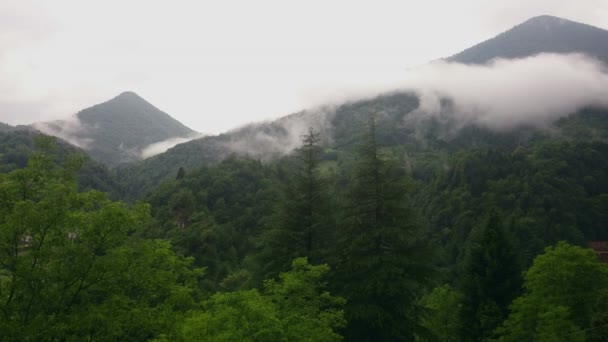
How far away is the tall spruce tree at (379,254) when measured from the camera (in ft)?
70.4

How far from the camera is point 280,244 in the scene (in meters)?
25.5

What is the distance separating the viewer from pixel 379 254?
22.2 metres

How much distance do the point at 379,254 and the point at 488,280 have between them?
1917cm

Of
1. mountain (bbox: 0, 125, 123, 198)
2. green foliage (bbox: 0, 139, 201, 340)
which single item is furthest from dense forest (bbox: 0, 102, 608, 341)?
mountain (bbox: 0, 125, 123, 198)

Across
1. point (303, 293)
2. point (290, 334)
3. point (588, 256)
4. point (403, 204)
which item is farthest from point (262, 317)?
point (588, 256)

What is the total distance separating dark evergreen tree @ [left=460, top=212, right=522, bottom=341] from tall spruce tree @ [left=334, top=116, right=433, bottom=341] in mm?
16175

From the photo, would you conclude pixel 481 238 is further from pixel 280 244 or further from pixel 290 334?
pixel 290 334

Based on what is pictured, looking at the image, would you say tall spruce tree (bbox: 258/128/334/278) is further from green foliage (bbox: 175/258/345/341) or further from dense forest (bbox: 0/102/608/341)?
green foliage (bbox: 175/258/345/341)

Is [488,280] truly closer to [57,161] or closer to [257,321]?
[257,321]

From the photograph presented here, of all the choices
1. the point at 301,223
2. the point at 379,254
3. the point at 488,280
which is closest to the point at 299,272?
the point at 379,254

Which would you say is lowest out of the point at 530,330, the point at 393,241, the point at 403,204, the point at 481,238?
the point at 530,330

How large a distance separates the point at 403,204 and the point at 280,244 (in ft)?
25.3

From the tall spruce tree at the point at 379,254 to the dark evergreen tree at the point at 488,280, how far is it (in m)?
16.2

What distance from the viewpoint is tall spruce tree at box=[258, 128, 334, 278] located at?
82.0ft
